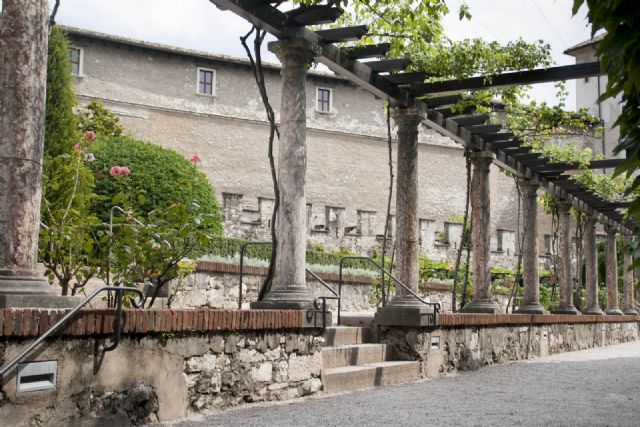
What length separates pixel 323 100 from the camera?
30.6m

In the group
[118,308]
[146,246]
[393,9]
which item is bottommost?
[118,308]

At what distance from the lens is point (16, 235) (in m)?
4.46

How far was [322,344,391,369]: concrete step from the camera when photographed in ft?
24.9

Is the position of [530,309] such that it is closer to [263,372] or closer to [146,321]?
[263,372]

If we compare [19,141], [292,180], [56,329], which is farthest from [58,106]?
[56,329]

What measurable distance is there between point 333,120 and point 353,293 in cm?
1622

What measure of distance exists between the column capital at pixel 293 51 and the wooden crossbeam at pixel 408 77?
6.33ft

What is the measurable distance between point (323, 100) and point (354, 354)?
23358 mm

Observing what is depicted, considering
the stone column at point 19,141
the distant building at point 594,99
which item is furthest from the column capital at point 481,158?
the distant building at point 594,99

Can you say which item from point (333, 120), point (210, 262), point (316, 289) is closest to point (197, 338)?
point (210, 262)

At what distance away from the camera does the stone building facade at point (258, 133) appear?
25781 millimetres

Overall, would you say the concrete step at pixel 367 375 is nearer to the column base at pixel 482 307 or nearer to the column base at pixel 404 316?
the column base at pixel 404 316

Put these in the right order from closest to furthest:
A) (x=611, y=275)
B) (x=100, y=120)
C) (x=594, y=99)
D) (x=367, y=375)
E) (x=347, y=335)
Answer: (x=367, y=375), (x=347, y=335), (x=611, y=275), (x=100, y=120), (x=594, y=99)

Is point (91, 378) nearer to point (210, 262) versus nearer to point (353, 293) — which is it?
point (210, 262)
